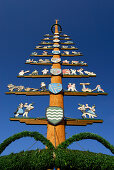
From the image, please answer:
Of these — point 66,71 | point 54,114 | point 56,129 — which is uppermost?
point 66,71

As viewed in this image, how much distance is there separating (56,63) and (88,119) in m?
4.03

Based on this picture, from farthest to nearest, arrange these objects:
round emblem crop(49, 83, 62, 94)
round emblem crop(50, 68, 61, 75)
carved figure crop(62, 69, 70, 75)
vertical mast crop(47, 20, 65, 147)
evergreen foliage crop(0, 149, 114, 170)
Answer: carved figure crop(62, 69, 70, 75)
round emblem crop(50, 68, 61, 75)
round emblem crop(49, 83, 62, 94)
vertical mast crop(47, 20, 65, 147)
evergreen foliage crop(0, 149, 114, 170)

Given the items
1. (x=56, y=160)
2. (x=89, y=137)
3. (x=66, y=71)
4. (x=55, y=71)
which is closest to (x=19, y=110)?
(x=55, y=71)

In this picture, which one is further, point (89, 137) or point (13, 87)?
point (13, 87)

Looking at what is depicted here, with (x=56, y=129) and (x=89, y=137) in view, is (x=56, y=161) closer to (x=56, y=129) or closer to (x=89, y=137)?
(x=89, y=137)

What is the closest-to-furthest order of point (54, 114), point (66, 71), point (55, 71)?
point (54, 114) < point (55, 71) < point (66, 71)

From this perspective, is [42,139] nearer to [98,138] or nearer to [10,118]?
[98,138]

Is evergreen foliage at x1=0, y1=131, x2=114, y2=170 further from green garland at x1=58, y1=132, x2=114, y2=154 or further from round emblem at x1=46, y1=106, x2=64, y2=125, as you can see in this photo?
round emblem at x1=46, y1=106, x2=64, y2=125

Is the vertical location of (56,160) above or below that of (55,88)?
below

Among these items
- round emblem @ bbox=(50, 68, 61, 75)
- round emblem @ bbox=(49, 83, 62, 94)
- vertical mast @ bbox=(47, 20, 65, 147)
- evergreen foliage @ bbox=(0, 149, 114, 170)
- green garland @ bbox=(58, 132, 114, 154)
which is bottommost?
evergreen foliage @ bbox=(0, 149, 114, 170)

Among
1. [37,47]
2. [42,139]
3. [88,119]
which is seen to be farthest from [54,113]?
[37,47]

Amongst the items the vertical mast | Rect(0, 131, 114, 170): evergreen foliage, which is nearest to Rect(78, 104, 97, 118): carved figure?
the vertical mast

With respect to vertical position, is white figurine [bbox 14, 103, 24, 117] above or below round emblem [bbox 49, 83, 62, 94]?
below

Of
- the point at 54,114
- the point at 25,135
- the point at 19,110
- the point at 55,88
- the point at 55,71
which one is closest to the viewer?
the point at 25,135
